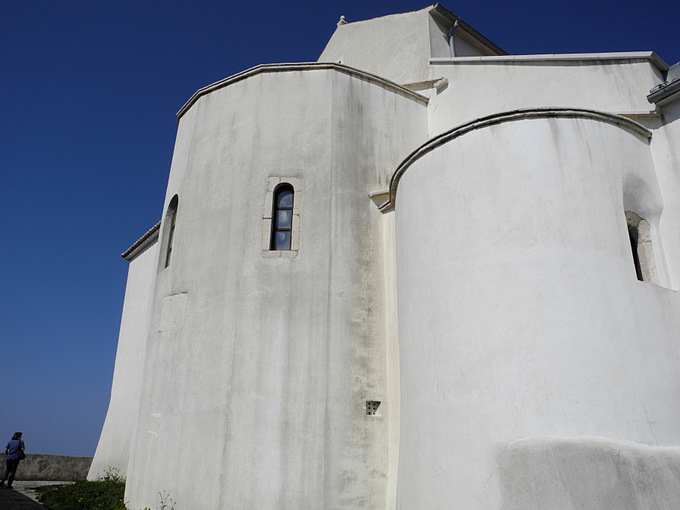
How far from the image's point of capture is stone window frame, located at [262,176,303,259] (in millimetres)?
8891

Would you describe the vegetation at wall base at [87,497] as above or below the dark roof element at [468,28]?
below

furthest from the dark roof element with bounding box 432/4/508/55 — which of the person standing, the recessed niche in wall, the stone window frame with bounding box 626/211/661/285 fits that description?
the person standing

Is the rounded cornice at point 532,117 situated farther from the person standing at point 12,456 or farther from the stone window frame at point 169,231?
the person standing at point 12,456

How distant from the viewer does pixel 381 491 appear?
7832 mm

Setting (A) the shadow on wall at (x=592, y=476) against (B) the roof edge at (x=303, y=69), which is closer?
(A) the shadow on wall at (x=592, y=476)

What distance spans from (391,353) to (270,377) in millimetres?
1918

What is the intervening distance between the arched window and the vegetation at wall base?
4301 mm

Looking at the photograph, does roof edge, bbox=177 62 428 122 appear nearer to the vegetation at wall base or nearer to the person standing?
the vegetation at wall base

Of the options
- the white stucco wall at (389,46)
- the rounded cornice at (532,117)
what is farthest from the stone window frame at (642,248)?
the white stucco wall at (389,46)

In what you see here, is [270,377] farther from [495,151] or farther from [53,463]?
[53,463]

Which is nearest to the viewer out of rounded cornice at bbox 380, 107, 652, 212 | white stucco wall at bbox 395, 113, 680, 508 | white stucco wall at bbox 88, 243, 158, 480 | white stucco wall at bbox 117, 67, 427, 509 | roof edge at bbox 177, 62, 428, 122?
white stucco wall at bbox 395, 113, 680, 508

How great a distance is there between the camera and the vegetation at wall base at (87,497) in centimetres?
923

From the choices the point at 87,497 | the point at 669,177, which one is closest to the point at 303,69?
the point at 669,177

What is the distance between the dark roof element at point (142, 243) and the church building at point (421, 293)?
13.9 feet
